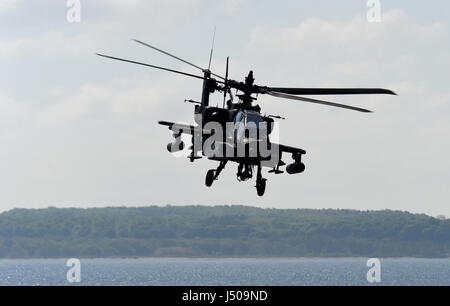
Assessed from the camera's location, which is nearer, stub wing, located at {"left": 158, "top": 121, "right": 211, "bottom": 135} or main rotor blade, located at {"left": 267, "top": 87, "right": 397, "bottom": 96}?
main rotor blade, located at {"left": 267, "top": 87, "right": 397, "bottom": 96}

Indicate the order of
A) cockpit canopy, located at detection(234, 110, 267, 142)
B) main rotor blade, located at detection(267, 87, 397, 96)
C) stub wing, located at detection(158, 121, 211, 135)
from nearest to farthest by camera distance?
1. main rotor blade, located at detection(267, 87, 397, 96)
2. cockpit canopy, located at detection(234, 110, 267, 142)
3. stub wing, located at detection(158, 121, 211, 135)

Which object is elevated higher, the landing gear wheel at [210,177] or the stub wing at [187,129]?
the stub wing at [187,129]

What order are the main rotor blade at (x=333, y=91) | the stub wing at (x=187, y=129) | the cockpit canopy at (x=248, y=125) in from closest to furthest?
the main rotor blade at (x=333, y=91) < the cockpit canopy at (x=248, y=125) < the stub wing at (x=187, y=129)

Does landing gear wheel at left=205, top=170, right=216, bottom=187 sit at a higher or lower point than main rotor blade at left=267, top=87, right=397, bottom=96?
lower

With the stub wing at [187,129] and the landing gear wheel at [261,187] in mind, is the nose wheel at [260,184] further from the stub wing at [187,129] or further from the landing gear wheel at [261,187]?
the stub wing at [187,129]

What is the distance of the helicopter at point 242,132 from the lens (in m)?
39.8

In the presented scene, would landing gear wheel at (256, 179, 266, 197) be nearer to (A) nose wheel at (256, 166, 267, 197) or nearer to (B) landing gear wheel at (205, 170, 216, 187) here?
(A) nose wheel at (256, 166, 267, 197)

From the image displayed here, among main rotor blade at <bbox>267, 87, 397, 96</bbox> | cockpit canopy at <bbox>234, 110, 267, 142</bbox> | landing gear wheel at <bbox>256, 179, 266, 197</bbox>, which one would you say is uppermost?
main rotor blade at <bbox>267, 87, 397, 96</bbox>

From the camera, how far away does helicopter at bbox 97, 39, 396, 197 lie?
131 feet

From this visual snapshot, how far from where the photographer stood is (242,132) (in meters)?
40.2
